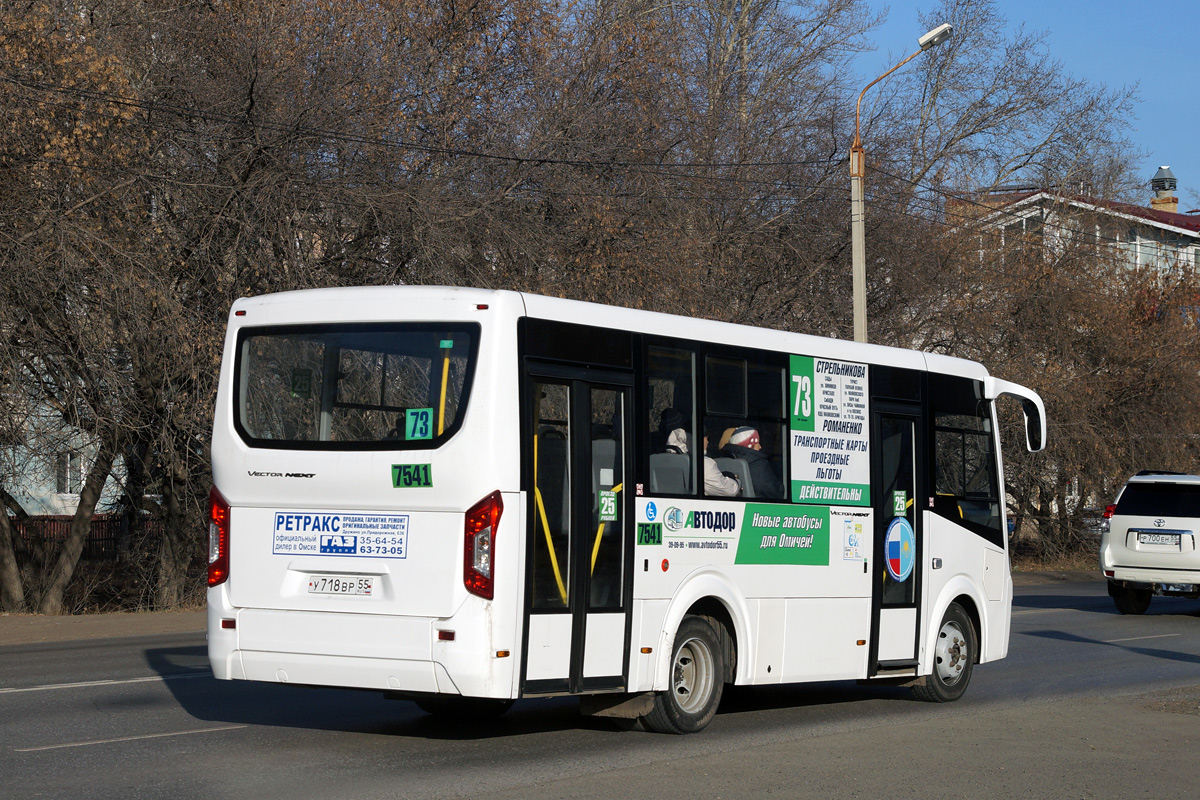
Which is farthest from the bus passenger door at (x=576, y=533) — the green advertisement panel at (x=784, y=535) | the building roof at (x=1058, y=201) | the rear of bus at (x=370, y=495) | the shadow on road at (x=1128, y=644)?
the building roof at (x=1058, y=201)

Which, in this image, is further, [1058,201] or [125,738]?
[1058,201]

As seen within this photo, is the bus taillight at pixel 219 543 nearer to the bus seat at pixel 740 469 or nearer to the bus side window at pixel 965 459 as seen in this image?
the bus seat at pixel 740 469

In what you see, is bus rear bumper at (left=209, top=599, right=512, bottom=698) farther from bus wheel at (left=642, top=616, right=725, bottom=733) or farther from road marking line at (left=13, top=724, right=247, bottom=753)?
bus wheel at (left=642, top=616, right=725, bottom=733)

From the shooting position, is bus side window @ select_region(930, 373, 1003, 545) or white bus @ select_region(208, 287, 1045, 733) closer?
white bus @ select_region(208, 287, 1045, 733)

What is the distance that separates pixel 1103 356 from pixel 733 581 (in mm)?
29678

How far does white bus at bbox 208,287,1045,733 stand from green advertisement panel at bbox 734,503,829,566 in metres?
0.02

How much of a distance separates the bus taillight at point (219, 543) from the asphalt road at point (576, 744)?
3.38ft

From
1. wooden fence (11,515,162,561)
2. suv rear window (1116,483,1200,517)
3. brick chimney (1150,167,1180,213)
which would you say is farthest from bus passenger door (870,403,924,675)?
brick chimney (1150,167,1180,213)

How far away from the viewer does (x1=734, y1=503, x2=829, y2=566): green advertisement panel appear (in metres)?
10.1

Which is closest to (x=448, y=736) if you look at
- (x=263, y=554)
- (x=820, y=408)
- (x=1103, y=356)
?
(x=263, y=554)

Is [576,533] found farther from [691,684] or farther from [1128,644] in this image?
[1128,644]

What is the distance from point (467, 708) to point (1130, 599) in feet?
48.4

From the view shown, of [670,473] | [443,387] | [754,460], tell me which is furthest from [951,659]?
[443,387]

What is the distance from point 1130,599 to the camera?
2228 centimetres
